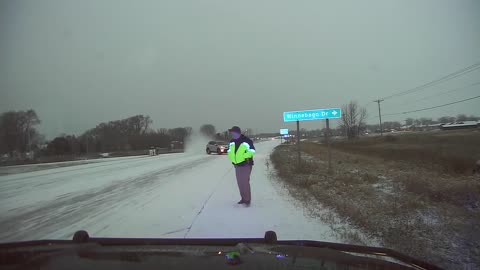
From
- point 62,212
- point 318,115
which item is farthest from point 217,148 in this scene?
point 62,212

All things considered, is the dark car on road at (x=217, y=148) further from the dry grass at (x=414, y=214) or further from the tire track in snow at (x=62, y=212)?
the tire track in snow at (x=62, y=212)

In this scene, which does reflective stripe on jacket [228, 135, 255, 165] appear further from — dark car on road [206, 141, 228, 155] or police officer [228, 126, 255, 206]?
dark car on road [206, 141, 228, 155]

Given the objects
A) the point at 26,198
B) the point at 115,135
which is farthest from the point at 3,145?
the point at 115,135

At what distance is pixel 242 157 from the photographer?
367 inches

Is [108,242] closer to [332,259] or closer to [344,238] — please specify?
[332,259]

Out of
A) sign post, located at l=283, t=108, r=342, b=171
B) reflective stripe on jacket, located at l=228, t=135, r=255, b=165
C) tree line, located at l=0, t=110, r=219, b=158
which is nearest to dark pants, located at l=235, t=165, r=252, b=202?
reflective stripe on jacket, located at l=228, t=135, r=255, b=165

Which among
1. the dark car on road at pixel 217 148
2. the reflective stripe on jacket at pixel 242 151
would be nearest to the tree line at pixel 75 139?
the dark car on road at pixel 217 148

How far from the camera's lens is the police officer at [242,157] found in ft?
30.5

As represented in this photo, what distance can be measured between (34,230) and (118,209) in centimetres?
219

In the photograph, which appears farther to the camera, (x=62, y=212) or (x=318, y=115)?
(x=318, y=115)

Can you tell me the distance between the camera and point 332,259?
2.97 metres

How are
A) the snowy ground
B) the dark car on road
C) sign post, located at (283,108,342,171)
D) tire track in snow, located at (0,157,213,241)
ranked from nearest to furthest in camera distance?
the snowy ground → tire track in snow, located at (0,157,213,241) → sign post, located at (283,108,342,171) → the dark car on road

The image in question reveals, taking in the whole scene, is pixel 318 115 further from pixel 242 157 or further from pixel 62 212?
pixel 62 212

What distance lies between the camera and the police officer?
9.30 meters
